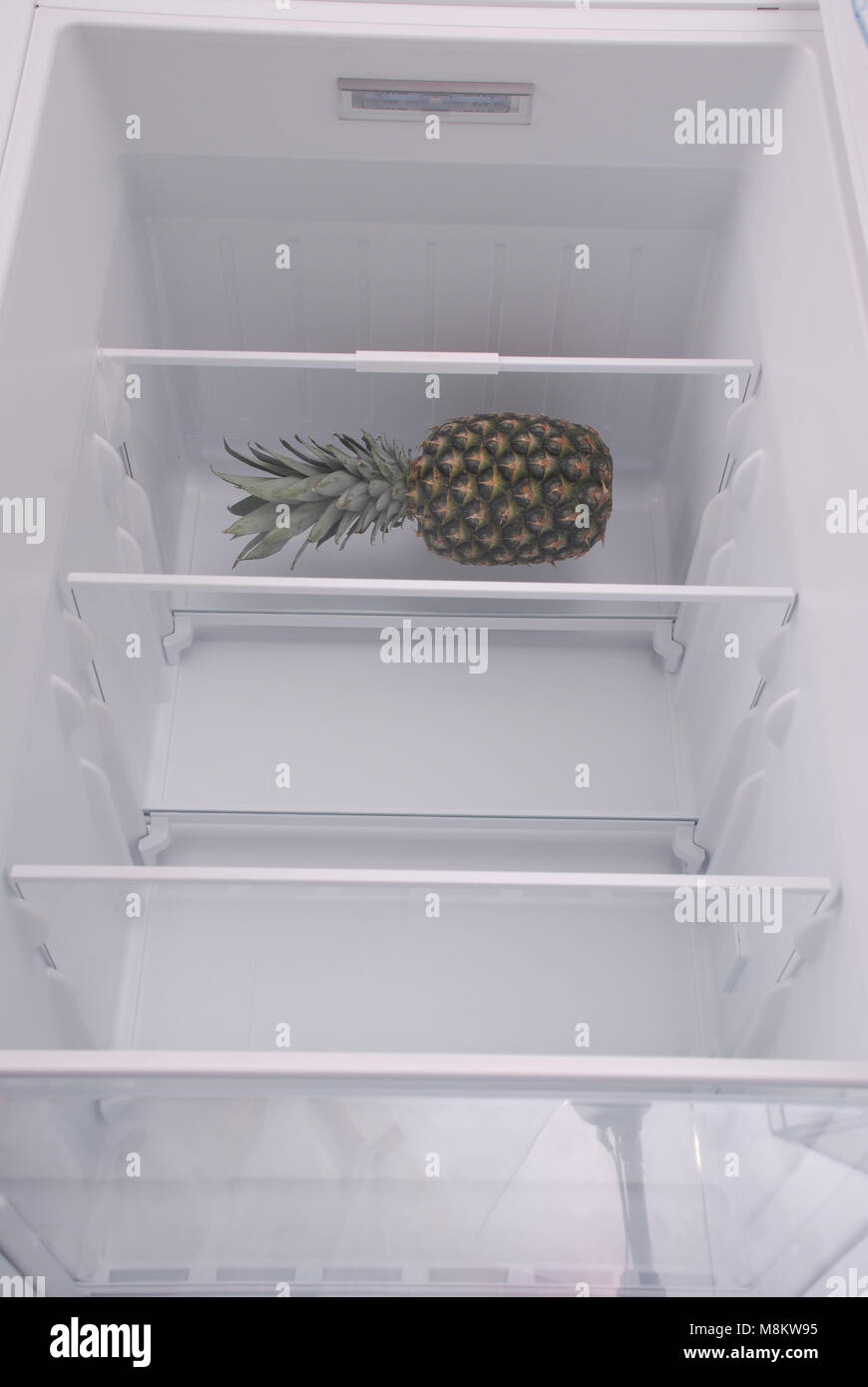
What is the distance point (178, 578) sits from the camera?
1.05 metres

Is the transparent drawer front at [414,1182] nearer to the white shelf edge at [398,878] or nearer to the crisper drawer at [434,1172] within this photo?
the crisper drawer at [434,1172]

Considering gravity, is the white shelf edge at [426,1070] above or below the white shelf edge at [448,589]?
below

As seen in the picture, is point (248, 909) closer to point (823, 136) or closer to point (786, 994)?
point (786, 994)

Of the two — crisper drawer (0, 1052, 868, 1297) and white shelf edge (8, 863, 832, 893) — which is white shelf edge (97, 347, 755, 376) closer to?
white shelf edge (8, 863, 832, 893)

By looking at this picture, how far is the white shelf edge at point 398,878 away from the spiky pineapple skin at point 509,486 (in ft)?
1.62

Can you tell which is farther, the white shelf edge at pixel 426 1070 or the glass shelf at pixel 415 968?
the glass shelf at pixel 415 968

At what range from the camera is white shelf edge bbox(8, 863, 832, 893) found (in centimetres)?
89

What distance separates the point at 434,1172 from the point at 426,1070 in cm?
8

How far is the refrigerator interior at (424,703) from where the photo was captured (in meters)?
0.78

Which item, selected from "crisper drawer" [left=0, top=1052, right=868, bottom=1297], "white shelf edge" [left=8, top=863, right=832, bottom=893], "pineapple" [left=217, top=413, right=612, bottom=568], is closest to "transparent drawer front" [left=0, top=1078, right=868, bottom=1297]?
"crisper drawer" [left=0, top=1052, right=868, bottom=1297]

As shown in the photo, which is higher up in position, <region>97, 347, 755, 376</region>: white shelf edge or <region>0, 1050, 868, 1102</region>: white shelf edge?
<region>97, 347, 755, 376</region>: white shelf edge

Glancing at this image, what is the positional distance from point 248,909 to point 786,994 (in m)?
0.58

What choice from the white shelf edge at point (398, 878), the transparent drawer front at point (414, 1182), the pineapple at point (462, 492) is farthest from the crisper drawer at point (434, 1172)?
A: the pineapple at point (462, 492)
